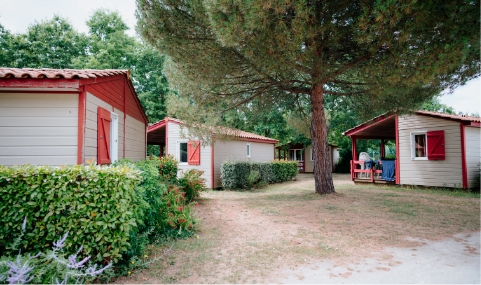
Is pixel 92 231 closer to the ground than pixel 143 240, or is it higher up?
higher up

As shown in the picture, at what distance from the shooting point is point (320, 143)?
30.6ft

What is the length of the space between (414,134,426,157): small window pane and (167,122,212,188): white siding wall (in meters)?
8.91

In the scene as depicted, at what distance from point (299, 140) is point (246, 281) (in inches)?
772

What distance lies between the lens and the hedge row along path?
11.2 ft

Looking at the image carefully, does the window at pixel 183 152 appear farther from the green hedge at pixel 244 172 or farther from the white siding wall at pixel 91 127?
the white siding wall at pixel 91 127

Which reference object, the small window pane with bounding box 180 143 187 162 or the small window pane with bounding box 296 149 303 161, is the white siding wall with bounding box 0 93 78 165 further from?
the small window pane with bounding box 296 149 303 161

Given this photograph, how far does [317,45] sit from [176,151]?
8.36m

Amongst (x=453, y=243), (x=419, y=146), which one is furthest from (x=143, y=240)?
(x=419, y=146)

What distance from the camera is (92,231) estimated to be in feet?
9.91

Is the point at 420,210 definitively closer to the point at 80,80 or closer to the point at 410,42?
the point at 410,42

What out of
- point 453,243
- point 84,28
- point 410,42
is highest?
point 84,28

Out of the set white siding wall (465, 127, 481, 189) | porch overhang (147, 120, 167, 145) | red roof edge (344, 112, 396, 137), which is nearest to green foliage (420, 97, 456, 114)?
red roof edge (344, 112, 396, 137)

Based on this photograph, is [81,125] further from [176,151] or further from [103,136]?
[176,151]

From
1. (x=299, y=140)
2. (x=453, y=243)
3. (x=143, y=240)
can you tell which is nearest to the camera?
(x=143, y=240)
